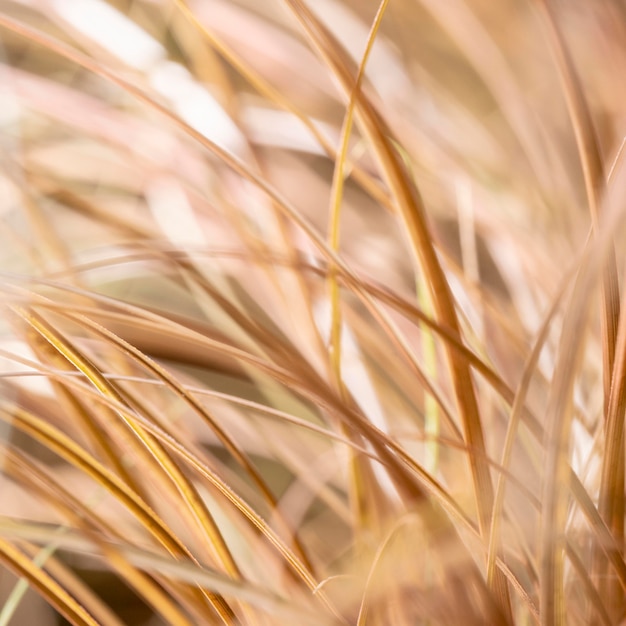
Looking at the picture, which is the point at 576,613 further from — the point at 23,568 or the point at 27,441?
the point at 27,441

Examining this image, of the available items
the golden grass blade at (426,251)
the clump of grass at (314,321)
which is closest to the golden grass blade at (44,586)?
the clump of grass at (314,321)

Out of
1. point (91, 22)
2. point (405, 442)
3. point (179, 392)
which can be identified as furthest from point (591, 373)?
point (91, 22)

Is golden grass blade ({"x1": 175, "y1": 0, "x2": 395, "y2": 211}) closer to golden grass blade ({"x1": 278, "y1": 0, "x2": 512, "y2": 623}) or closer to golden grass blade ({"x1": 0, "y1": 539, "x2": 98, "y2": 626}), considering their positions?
golden grass blade ({"x1": 278, "y1": 0, "x2": 512, "y2": 623})

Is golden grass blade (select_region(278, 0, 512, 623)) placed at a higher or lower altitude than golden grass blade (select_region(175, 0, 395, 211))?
lower

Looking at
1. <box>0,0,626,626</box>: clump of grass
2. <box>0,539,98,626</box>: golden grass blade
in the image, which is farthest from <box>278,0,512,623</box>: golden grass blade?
<box>0,539,98,626</box>: golden grass blade

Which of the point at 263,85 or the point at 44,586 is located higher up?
the point at 263,85

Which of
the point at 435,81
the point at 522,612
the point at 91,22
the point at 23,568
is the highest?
the point at 91,22

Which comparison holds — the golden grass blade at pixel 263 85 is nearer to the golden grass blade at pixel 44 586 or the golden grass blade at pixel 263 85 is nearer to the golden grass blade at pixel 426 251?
the golden grass blade at pixel 426 251

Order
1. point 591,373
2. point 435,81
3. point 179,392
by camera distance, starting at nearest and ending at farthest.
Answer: point 179,392 → point 591,373 → point 435,81

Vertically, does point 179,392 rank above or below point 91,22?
below
